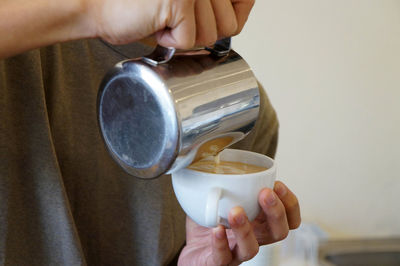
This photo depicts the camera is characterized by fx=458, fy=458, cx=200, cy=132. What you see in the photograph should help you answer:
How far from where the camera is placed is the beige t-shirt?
61 centimetres

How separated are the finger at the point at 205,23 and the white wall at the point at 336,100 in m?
1.04

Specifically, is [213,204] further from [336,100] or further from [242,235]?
[336,100]

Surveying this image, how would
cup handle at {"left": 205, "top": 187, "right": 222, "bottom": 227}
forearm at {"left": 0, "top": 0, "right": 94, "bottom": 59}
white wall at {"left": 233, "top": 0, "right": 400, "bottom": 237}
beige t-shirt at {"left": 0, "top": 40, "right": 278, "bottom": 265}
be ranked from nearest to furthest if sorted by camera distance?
forearm at {"left": 0, "top": 0, "right": 94, "bottom": 59} < cup handle at {"left": 205, "top": 187, "right": 222, "bottom": 227} < beige t-shirt at {"left": 0, "top": 40, "right": 278, "bottom": 265} < white wall at {"left": 233, "top": 0, "right": 400, "bottom": 237}

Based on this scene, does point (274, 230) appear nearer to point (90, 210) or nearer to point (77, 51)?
point (90, 210)

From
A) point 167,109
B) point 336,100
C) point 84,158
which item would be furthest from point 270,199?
point 336,100

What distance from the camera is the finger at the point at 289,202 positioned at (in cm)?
64

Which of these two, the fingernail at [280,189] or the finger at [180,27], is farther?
the fingernail at [280,189]

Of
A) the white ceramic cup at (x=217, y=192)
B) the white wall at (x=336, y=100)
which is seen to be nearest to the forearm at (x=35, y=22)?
the white ceramic cup at (x=217, y=192)

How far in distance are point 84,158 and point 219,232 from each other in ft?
0.86

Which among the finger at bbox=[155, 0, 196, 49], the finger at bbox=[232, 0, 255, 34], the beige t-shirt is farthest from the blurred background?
the finger at bbox=[155, 0, 196, 49]

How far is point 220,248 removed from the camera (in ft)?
1.94

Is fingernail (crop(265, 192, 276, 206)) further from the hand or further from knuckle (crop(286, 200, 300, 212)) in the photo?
knuckle (crop(286, 200, 300, 212))

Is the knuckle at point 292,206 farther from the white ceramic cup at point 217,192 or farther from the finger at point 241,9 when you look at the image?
the finger at point 241,9

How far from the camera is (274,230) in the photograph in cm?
63
